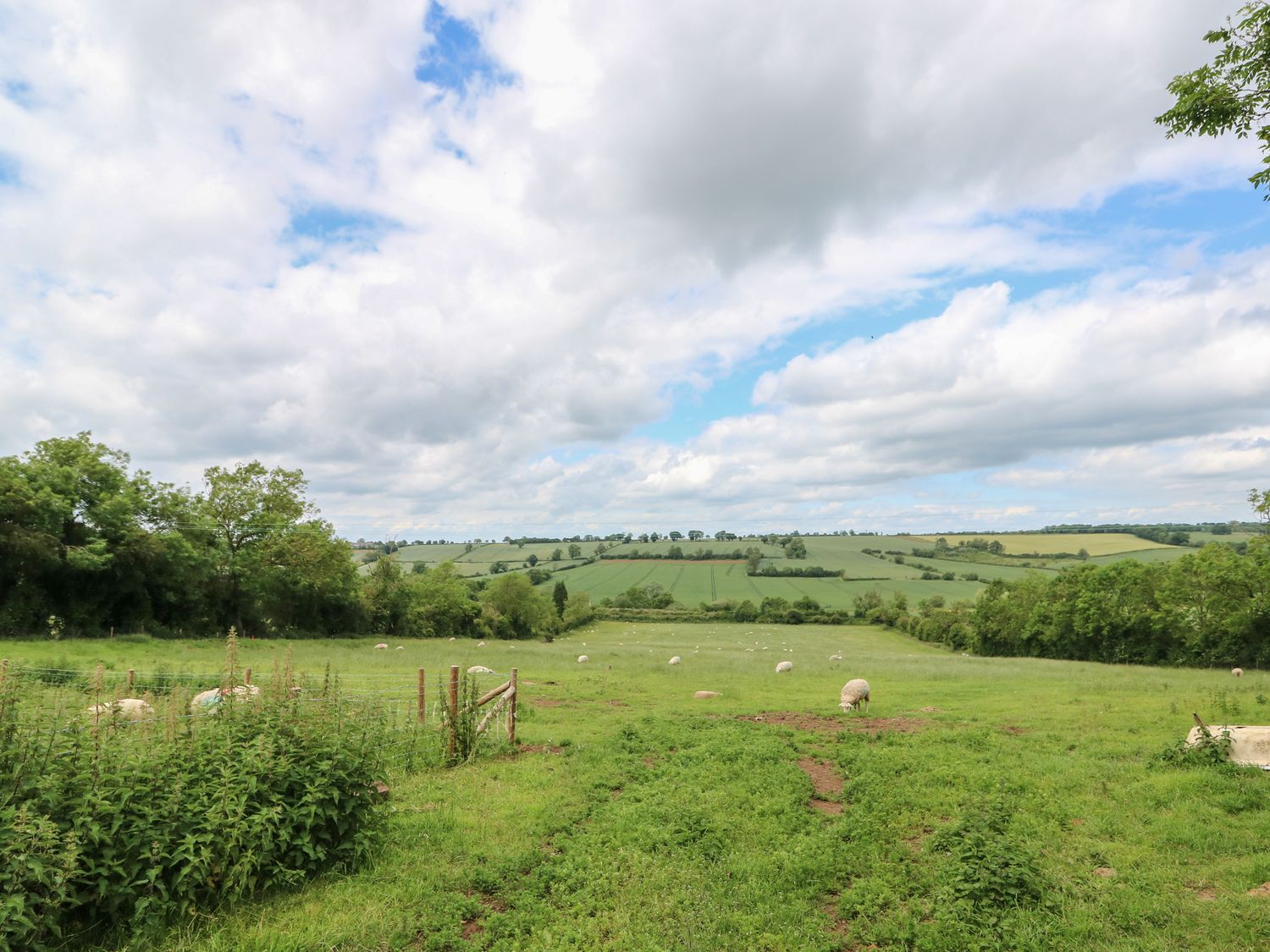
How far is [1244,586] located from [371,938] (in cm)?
5320

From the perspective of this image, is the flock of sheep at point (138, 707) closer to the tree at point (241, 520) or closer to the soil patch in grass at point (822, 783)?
the soil patch in grass at point (822, 783)

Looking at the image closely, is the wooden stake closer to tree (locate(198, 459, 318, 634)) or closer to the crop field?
the crop field

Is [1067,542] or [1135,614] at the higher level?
[1067,542]

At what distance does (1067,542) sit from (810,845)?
150480 millimetres

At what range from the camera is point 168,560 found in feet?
116

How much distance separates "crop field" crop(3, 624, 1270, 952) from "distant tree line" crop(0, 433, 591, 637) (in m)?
23.0

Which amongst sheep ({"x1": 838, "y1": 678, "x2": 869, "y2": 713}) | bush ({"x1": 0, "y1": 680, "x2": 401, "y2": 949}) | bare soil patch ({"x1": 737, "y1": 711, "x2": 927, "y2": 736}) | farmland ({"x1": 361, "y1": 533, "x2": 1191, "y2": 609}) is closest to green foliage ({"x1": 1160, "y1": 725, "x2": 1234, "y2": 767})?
bare soil patch ({"x1": 737, "y1": 711, "x2": 927, "y2": 736})

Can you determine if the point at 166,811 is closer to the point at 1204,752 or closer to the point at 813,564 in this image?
the point at 1204,752

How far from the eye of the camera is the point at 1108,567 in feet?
173

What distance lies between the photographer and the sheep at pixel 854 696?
61.3 ft

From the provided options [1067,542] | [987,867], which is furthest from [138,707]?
[1067,542]

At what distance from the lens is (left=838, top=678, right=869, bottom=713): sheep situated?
18.7 m

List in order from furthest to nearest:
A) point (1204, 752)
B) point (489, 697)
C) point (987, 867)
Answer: point (489, 697), point (1204, 752), point (987, 867)

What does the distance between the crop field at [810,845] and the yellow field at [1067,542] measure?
118 m
